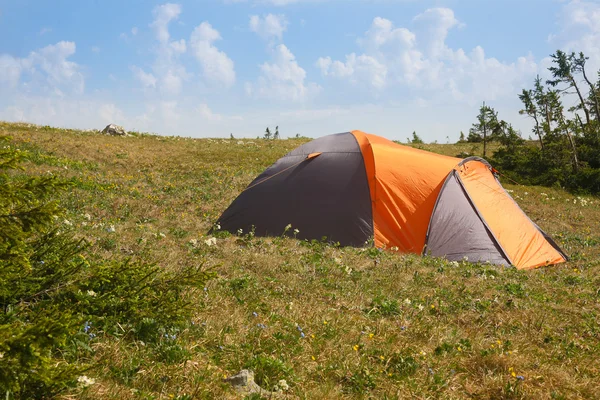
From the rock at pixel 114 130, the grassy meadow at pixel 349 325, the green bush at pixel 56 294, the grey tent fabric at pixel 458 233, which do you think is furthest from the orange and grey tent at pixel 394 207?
the rock at pixel 114 130

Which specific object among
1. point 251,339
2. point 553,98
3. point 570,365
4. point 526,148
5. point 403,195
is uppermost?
point 553,98

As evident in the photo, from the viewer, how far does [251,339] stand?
4773 mm

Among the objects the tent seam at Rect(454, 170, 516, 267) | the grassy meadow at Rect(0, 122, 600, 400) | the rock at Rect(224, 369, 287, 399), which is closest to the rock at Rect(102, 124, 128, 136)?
the grassy meadow at Rect(0, 122, 600, 400)

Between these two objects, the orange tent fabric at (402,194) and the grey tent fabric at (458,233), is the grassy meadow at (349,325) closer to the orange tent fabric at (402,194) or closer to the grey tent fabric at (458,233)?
the grey tent fabric at (458,233)

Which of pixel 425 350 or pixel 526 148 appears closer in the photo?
pixel 425 350

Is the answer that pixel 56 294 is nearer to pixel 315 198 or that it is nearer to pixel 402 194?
pixel 315 198

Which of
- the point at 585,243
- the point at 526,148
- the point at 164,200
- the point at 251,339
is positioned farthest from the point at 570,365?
the point at 526,148

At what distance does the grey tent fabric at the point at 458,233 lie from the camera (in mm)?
10016

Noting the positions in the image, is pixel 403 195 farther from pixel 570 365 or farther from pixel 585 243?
pixel 585 243

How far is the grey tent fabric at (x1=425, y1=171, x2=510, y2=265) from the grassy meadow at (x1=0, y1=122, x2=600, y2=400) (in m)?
0.76

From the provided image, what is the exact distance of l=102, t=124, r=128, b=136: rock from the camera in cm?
2848

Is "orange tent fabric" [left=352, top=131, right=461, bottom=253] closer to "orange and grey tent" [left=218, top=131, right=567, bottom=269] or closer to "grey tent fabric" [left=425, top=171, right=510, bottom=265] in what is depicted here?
"orange and grey tent" [left=218, top=131, right=567, bottom=269]

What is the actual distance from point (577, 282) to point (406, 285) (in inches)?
153

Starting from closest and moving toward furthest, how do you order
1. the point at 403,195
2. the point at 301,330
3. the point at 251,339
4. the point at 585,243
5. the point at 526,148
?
the point at 251,339, the point at 301,330, the point at 403,195, the point at 585,243, the point at 526,148
